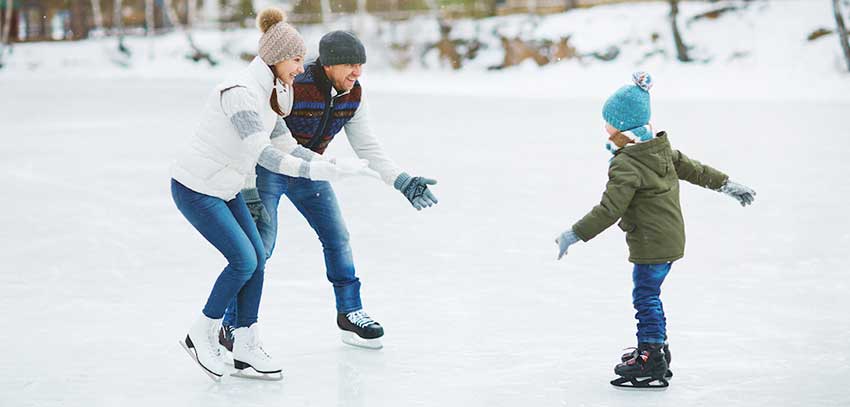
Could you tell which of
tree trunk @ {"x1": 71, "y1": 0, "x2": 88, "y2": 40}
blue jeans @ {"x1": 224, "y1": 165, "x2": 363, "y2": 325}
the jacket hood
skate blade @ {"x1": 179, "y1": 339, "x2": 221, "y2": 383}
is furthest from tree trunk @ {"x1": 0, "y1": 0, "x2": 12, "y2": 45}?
the jacket hood

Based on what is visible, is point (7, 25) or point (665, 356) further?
point (7, 25)

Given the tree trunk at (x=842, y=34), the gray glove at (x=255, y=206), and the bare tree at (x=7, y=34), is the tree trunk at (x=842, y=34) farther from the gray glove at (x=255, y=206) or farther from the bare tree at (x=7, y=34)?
the bare tree at (x=7, y=34)

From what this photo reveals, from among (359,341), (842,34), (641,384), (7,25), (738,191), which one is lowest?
(641,384)

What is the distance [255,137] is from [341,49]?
1.84 feet

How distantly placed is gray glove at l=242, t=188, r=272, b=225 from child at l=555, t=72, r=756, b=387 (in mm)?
1195

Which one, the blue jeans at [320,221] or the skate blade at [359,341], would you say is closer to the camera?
the blue jeans at [320,221]

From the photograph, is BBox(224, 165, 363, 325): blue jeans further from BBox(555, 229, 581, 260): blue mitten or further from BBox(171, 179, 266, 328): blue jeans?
BBox(555, 229, 581, 260): blue mitten

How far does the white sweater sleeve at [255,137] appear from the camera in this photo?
3979 mm

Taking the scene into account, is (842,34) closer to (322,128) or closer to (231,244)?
(322,128)

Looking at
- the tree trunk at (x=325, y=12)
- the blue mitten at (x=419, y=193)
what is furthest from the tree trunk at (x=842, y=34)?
the blue mitten at (x=419, y=193)

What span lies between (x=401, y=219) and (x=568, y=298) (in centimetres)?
259

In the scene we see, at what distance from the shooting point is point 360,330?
15.9 ft

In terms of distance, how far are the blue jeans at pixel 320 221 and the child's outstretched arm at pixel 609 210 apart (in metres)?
1.12

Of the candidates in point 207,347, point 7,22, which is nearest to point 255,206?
point 207,347
